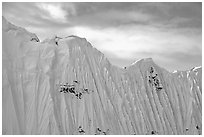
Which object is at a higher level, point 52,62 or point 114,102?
point 52,62

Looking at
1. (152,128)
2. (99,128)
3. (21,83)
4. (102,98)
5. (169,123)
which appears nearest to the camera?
(21,83)

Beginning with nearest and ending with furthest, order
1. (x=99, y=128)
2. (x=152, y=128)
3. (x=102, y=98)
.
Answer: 1. (x=99, y=128)
2. (x=102, y=98)
3. (x=152, y=128)

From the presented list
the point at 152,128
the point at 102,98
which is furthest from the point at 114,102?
the point at 152,128

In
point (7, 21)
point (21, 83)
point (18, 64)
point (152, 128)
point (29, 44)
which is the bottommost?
point (152, 128)

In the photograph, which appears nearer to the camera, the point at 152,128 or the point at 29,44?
the point at 29,44

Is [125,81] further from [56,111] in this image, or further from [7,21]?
[7,21]

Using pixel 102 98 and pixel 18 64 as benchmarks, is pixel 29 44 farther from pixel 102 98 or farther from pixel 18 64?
pixel 102 98
